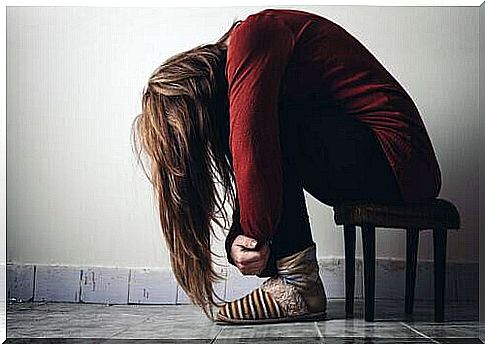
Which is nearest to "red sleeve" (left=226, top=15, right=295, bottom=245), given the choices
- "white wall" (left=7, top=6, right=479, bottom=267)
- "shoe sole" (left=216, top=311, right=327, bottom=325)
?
"white wall" (left=7, top=6, right=479, bottom=267)

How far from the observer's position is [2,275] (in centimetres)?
407

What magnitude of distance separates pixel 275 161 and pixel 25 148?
846 mm

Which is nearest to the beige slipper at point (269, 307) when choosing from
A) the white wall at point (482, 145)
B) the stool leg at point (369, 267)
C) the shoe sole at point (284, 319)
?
the shoe sole at point (284, 319)

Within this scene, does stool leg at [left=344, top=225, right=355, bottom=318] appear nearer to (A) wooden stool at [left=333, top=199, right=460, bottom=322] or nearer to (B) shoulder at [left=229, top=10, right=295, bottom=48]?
(A) wooden stool at [left=333, top=199, right=460, bottom=322]

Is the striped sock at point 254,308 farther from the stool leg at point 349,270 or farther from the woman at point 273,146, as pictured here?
the stool leg at point 349,270

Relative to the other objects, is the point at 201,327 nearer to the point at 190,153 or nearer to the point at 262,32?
the point at 190,153

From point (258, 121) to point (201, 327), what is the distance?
703 mm

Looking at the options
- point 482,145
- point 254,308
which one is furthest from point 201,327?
point 482,145

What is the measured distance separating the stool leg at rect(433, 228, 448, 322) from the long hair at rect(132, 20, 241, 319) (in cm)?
71

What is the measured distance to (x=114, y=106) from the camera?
160 inches

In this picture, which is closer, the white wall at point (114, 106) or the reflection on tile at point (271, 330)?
the reflection on tile at point (271, 330)

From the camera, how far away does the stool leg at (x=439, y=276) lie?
4031 mm

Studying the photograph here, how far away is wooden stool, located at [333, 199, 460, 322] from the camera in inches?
156

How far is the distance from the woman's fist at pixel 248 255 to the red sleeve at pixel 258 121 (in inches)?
1.8
